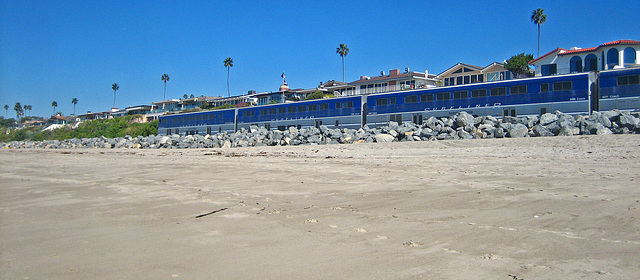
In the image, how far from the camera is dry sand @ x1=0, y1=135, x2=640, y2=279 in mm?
3785

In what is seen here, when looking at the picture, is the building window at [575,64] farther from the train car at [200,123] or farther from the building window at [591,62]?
the train car at [200,123]

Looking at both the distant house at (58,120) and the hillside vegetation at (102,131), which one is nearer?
the hillside vegetation at (102,131)

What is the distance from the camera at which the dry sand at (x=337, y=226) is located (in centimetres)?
379

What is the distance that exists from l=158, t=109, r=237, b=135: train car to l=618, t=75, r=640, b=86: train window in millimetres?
34961

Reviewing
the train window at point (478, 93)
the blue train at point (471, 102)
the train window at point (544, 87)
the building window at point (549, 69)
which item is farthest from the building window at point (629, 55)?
the train window at point (478, 93)

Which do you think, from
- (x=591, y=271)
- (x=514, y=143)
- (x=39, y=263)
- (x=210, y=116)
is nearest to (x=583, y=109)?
(x=514, y=143)

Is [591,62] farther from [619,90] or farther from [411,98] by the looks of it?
[411,98]

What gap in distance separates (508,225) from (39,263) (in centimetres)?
503

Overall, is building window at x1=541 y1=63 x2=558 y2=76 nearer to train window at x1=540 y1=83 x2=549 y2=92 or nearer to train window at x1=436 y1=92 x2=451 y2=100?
train window at x1=540 y1=83 x2=549 y2=92

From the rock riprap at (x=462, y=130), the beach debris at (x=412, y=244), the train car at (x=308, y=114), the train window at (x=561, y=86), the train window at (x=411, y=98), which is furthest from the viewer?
the train car at (x=308, y=114)

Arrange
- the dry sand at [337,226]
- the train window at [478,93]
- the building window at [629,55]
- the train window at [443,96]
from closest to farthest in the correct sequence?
the dry sand at [337,226] < the train window at [478,93] < the train window at [443,96] < the building window at [629,55]

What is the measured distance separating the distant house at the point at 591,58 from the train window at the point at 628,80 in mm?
10236

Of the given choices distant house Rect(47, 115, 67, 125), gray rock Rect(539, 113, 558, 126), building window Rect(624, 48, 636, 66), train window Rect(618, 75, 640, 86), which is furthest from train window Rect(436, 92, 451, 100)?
distant house Rect(47, 115, 67, 125)

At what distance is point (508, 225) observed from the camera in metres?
5.06
